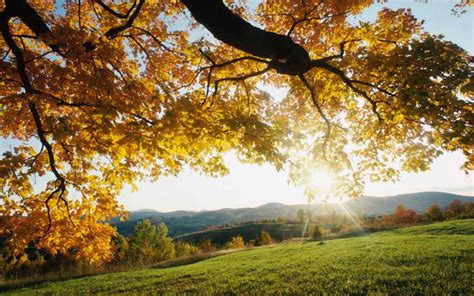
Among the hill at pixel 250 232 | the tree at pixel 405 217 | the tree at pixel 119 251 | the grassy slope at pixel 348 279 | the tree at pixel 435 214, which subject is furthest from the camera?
the hill at pixel 250 232

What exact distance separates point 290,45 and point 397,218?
217ft

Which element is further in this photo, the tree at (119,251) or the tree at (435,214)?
the tree at (435,214)

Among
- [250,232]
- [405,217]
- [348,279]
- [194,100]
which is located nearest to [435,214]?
[405,217]

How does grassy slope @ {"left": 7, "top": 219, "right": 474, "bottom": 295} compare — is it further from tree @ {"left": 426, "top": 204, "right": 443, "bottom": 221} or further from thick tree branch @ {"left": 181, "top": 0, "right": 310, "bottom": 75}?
→ tree @ {"left": 426, "top": 204, "right": 443, "bottom": 221}

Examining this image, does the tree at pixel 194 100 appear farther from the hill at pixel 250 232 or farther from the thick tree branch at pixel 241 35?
the hill at pixel 250 232

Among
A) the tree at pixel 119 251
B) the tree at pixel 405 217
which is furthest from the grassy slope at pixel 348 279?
the tree at pixel 405 217

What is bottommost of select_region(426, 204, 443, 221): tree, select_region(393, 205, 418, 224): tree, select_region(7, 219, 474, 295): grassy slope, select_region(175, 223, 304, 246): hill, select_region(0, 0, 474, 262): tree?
select_region(175, 223, 304, 246): hill

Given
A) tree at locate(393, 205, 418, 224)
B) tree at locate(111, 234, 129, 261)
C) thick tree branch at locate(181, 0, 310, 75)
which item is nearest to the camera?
thick tree branch at locate(181, 0, 310, 75)

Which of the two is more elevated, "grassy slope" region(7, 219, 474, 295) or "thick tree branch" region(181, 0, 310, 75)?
"thick tree branch" region(181, 0, 310, 75)

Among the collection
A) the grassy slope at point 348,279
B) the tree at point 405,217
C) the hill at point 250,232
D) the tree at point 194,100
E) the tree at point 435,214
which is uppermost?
the tree at point 194,100

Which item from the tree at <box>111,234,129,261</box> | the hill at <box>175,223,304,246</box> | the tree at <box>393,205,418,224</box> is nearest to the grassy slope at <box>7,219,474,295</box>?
the tree at <box>111,234,129,261</box>

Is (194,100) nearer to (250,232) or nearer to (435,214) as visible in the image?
(435,214)

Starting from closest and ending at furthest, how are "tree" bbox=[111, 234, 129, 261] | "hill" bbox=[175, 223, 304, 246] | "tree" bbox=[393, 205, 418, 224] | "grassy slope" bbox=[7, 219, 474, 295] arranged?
"grassy slope" bbox=[7, 219, 474, 295] → "tree" bbox=[111, 234, 129, 261] → "tree" bbox=[393, 205, 418, 224] → "hill" bbox=[175, 223, 304, 246]

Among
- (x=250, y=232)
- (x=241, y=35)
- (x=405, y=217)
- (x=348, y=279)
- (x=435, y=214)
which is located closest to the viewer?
(x=241, y=35)
